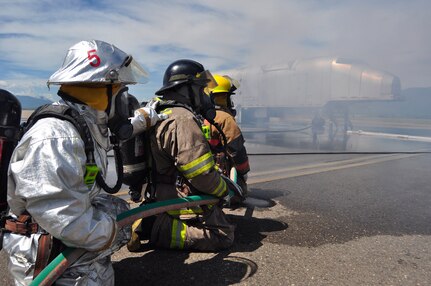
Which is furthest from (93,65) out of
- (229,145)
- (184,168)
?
(229,145)

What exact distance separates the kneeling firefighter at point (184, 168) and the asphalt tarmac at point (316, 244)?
154 mm

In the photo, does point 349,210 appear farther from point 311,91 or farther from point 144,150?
point 311,91

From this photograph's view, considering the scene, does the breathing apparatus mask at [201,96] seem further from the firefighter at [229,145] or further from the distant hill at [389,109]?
the distant hill at [389,109]

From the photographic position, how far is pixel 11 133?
6.42 feet

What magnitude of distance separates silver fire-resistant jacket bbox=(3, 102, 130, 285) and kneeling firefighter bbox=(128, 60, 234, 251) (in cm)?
89

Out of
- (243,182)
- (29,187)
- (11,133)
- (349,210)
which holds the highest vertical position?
(11,133)

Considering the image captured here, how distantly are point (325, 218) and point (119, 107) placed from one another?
300 centimetres

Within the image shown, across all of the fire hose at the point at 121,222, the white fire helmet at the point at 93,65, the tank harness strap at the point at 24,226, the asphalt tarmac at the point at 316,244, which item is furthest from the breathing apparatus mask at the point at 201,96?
the tank harness strap at the point at 24,226

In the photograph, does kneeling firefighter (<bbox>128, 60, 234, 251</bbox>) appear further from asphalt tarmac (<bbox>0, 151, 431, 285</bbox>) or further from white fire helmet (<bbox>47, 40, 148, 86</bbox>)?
white fire helmet (<bbox>47, 40, 148, 86</bbox>)

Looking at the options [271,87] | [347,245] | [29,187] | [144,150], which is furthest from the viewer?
[271,87]

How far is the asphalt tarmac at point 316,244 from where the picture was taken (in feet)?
8.77

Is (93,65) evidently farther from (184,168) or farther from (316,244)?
(316,244)

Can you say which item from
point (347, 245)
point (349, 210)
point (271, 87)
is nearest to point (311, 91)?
point (271, 87)

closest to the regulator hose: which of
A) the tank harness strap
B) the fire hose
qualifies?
the fire hose
